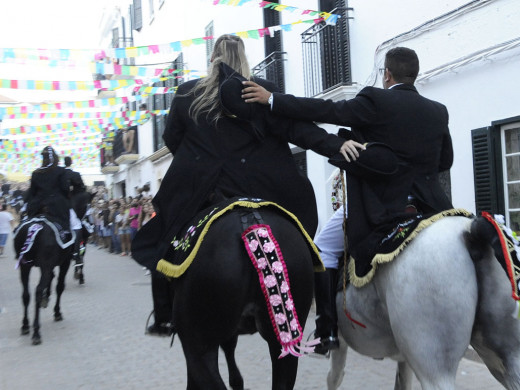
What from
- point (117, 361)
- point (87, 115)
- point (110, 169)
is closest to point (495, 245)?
point (117, 361)

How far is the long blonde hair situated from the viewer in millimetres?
3541

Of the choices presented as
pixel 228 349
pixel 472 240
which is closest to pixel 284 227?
pixel 472 240

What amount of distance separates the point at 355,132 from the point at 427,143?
1.26 ft

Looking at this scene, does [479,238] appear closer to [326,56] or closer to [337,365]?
[337,365]

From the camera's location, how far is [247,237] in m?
3.08

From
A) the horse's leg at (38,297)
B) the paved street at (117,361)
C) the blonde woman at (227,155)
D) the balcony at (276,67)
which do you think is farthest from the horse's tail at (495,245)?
the balcony at (276,67)

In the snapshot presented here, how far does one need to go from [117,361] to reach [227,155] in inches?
158

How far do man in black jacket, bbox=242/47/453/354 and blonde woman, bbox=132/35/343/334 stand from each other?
109mm

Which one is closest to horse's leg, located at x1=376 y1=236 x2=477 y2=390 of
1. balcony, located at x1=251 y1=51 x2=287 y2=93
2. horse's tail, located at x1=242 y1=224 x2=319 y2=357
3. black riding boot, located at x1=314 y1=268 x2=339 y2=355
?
horse's tail, located at x1=242 y1=224 x2=319 y2=357

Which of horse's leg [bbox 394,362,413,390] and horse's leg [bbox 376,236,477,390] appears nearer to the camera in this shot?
horse's leg [bbox 376,236,477,390]

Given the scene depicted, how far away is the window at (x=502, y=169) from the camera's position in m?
9.23

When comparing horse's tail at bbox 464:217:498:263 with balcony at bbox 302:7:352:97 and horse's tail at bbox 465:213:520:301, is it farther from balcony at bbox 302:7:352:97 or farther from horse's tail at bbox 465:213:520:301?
balcony at bbox 302:7:352:97

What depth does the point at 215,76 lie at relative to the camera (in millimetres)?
3576

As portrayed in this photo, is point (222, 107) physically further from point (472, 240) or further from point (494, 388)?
point (494, 388)
